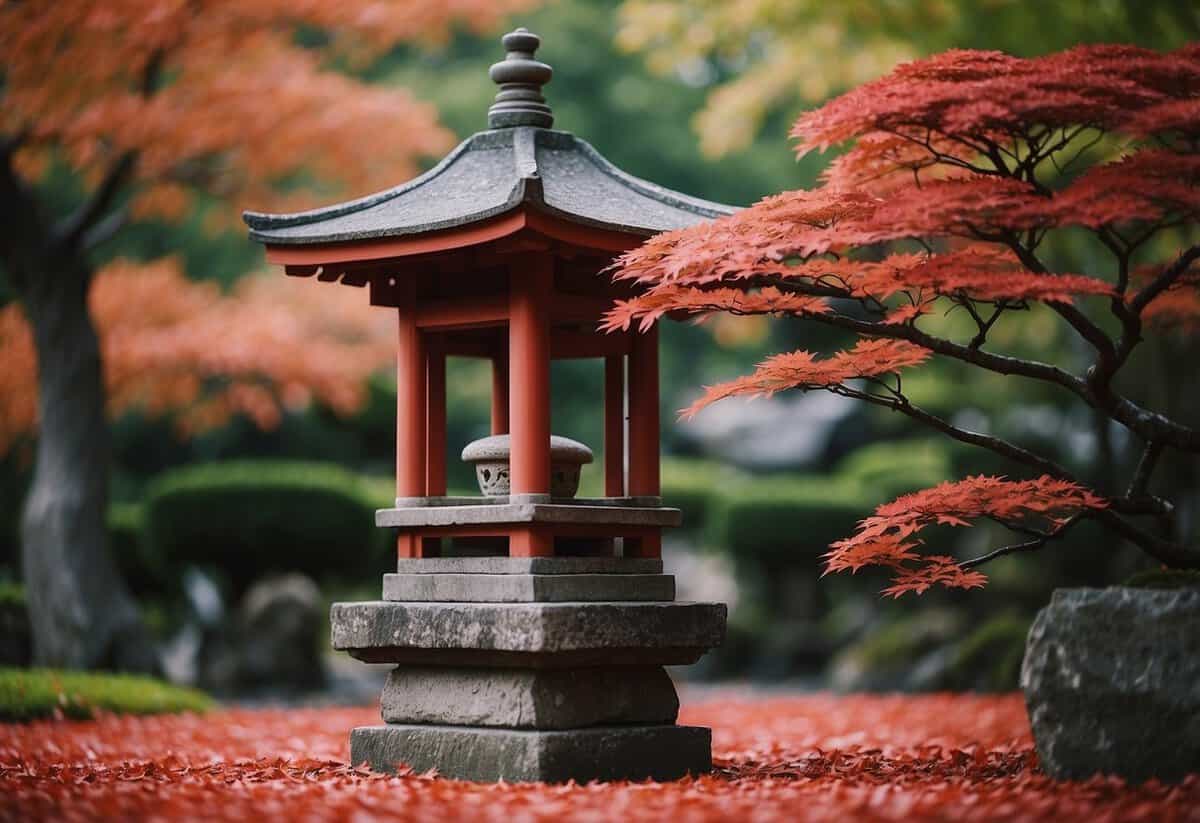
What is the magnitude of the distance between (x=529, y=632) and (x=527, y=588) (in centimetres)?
25

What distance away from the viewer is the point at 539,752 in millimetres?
5379

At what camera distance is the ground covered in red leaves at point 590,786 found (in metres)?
4.42

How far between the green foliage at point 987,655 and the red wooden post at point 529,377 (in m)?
5.95

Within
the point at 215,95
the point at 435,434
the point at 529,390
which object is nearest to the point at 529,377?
the point at 529,390

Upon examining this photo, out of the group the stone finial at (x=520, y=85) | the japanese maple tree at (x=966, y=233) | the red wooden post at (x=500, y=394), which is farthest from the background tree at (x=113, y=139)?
the japanese maple tree at (x=966, y=233)

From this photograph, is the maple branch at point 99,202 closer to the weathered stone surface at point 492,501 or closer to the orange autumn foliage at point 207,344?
the orange autumn foliage at point 207,344

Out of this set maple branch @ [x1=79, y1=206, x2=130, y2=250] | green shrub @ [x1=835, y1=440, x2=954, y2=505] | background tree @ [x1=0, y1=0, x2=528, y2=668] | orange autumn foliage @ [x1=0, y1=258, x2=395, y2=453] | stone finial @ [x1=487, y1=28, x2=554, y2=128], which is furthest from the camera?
green shrub @ [x1=835, y1=440, x2=954, y2=505]

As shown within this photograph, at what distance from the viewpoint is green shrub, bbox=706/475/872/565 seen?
15500 millimetres

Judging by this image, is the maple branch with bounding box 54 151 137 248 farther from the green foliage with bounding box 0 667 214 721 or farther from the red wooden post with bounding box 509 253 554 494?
the red wooden post with bounding box 509 253 554 494

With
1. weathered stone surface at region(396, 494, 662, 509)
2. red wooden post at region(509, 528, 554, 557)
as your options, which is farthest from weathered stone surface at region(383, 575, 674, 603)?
weathered stone surface at region(396, 494, 662, 509)

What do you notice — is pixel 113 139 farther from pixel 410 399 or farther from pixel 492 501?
pixel 492 501

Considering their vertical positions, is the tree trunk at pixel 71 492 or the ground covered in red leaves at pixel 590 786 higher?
the tree trunk at pixel 71 492

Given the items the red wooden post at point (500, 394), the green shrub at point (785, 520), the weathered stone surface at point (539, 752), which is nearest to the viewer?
the weathered stone surface at point (539, 752)

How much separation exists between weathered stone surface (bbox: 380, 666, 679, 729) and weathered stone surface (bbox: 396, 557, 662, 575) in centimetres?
42
